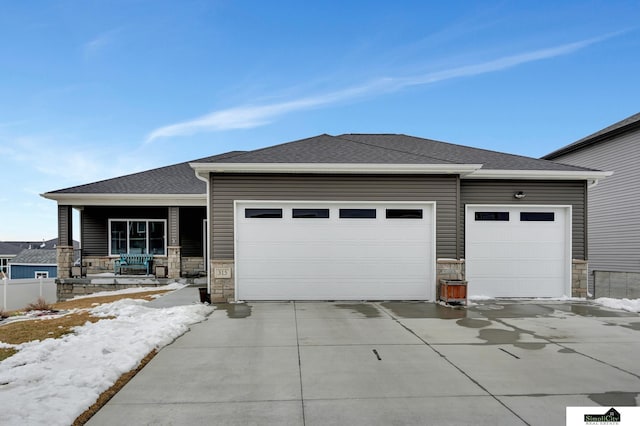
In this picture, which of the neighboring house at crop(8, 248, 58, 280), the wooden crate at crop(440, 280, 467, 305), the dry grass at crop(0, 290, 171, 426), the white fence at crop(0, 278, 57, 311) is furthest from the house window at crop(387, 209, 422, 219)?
the neighboring house at crop(8, 248, 58, 280)

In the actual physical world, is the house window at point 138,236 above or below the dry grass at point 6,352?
above

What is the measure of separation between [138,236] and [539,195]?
14.4 meters

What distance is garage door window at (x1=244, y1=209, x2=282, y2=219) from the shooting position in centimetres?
912

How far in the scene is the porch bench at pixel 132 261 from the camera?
45.9ft

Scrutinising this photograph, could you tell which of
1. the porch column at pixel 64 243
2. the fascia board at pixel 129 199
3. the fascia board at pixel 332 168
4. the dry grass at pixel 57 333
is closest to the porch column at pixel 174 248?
the fascia board at pixel 129 199

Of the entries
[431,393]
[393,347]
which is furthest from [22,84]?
[431,393]

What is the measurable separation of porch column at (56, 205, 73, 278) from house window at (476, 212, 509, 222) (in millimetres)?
14061

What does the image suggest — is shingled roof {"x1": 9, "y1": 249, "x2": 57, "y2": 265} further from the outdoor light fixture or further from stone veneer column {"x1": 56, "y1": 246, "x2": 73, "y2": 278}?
the outdoor light fixture

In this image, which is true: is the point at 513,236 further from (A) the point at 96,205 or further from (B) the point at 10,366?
(A) the point at 96,205

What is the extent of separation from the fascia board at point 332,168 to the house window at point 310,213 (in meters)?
0.98

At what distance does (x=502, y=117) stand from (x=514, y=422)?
66.7 ft

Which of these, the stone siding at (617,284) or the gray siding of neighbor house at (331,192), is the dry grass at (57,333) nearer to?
the gray siding of neighbor house at (331,192)

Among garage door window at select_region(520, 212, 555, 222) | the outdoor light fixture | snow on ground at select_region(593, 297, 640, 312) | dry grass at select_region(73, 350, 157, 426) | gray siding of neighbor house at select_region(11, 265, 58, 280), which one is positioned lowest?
gray siding of neighbor house at select_region(11, 265, 58, 280)

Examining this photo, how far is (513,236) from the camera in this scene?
9.82 m
